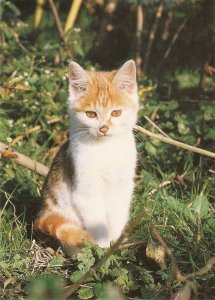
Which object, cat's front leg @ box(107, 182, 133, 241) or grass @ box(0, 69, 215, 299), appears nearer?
grass @ box(0, 69, 215, 299)

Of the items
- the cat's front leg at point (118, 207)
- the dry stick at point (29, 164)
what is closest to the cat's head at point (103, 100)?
the cat's front leg at point (118, 207)

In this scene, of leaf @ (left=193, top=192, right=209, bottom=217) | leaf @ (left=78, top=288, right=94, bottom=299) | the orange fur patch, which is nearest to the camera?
leaf @ (left=78, top=288, right=94, bottom=299)

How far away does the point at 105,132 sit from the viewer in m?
2.89

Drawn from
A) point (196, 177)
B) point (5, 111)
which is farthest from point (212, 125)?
point (5, 111)

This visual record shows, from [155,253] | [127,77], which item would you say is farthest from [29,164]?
[155,253]

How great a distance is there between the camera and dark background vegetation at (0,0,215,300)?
2.52m

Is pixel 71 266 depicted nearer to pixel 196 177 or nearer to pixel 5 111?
pixel 196 177

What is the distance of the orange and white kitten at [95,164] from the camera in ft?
9.50

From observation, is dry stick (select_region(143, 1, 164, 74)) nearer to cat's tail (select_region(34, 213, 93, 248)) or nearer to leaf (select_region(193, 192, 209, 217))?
leaf (select_region(193, 192, 209, 217))

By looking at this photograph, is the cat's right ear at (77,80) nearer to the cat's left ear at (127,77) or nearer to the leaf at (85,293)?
the cat's left ear at (127,77)

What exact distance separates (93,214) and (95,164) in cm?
29

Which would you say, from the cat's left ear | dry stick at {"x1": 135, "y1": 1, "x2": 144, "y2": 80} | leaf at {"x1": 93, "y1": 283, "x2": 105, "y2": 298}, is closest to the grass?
leaf at {"x1": 93, "y1": 283, "x2": 105, "y2": 298}

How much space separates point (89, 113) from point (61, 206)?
0.60 meters

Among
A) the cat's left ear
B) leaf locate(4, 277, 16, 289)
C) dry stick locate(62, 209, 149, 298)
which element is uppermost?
the cat's left ear
